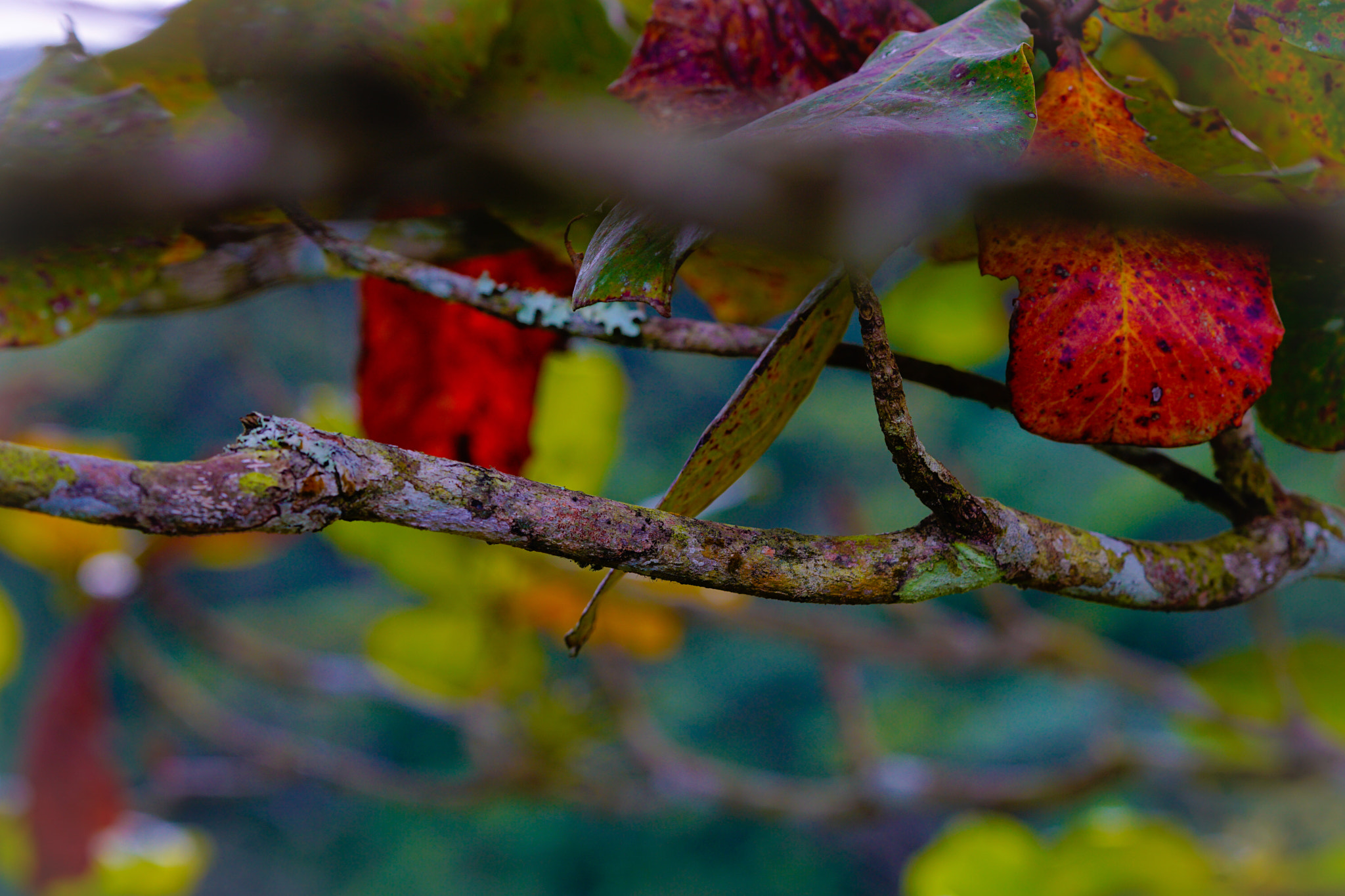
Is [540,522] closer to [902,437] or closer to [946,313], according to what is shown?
[902,437]

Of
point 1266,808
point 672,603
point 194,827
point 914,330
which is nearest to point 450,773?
point 194,827

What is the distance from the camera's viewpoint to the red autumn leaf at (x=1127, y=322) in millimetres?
158

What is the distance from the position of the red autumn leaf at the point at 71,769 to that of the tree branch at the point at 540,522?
649mm

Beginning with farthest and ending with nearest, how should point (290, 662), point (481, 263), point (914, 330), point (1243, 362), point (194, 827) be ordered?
point (194, 827), point (290, 662), point (914, 330), point (481, 263), point (1243, 362)

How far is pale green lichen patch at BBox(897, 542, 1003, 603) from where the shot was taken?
0.15 m

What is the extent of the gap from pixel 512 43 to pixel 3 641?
72cm

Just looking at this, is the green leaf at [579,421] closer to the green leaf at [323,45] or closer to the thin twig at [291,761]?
the green leaf at [323,45]

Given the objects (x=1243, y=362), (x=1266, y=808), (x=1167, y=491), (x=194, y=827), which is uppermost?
(x=1243, y=362)

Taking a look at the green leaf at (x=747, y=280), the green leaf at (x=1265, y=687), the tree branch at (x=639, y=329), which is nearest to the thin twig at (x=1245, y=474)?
the tree branch at (x=639, y=329)

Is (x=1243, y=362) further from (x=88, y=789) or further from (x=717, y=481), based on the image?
(x=88, y=789)

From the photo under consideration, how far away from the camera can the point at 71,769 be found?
619mm

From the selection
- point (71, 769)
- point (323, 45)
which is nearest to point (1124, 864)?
point (323, 45)

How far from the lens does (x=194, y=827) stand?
6.81 ft

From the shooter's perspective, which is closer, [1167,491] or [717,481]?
[717,481]
